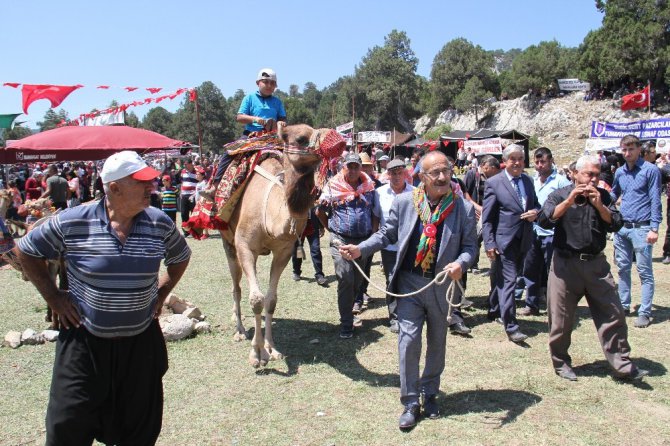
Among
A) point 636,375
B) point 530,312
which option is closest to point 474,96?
point 530,312

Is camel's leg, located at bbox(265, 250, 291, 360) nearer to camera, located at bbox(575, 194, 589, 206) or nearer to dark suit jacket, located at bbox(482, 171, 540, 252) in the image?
dark suit jacket, located at bbox(482, 171, 540, 252)

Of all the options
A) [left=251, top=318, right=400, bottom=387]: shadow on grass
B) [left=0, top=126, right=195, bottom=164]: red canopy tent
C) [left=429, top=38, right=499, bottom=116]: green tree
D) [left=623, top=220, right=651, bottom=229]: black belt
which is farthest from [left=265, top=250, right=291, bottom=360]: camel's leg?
[left=429, top=38, right=499, bottom=116]: green tree

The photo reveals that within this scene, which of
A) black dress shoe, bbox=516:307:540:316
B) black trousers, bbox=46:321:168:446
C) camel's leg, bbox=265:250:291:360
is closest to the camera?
black trousers, bbox=46:321:168:446

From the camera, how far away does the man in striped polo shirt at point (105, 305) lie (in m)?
2.83

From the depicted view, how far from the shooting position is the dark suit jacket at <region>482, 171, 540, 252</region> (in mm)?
6121

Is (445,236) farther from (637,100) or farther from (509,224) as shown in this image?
A: (637,100)

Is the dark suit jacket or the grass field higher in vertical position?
the dark suit jacket

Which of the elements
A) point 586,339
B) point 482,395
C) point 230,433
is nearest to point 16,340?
point 230,433

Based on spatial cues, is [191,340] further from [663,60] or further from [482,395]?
[663,60]

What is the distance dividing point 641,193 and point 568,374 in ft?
10.4

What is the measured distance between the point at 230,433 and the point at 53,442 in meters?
1.50

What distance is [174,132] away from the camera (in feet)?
243

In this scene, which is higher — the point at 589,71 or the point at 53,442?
the point at 589,71

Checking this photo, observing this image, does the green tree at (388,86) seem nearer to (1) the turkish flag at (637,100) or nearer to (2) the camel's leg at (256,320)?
(1) the turkish flag at (637,100)
